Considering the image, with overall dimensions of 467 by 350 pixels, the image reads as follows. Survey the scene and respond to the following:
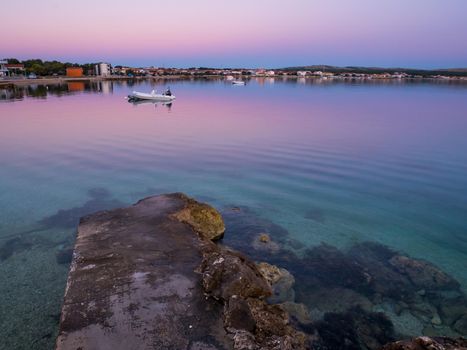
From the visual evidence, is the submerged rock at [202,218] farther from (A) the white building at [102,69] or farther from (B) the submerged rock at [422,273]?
(A) the white building at [102,69]

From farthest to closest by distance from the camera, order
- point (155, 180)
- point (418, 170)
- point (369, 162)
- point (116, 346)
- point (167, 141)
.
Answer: point (167, 141) < point (369, 162) < point (418, 170) < point (155, 180) < point (116, 346)

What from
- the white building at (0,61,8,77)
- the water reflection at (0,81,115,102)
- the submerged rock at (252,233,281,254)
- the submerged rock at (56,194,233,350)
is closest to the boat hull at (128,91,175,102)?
the water reflection at (0,81,115,102)

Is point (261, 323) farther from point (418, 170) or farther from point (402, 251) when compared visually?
point (418, 170)

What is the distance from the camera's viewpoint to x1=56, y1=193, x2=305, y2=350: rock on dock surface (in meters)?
7.01

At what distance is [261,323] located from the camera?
7773 millimetres

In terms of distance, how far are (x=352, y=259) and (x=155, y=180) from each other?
12.8 meters

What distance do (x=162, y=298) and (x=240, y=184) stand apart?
512 inches

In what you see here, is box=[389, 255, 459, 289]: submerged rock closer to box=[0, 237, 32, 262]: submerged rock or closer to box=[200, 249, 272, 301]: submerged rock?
box=[200, 249, 272, 301]: submerged rock

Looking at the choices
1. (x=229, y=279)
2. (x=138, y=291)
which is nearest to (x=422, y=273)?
(x=229, y=279)

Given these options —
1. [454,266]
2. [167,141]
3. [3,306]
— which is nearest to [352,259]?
[454,266]

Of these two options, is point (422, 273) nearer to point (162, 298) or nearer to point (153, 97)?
point (162, 298)

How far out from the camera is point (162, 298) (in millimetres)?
8188

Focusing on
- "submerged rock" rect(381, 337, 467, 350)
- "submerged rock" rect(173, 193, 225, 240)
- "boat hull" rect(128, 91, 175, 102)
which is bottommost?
"submerged rock" rect(173, 193, 225, 240)

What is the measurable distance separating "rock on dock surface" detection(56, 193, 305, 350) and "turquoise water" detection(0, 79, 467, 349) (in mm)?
1640
